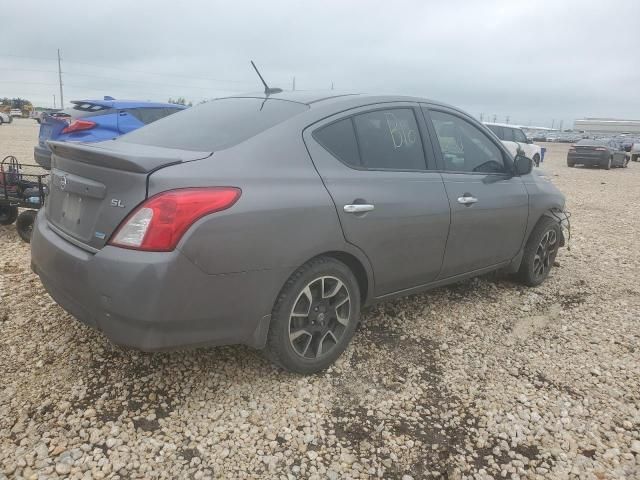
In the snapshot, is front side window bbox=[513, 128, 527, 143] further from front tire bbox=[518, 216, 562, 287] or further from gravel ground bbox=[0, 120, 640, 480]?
gravel ground bbox=[0, 120, 640, 480]

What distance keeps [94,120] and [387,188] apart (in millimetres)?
6122

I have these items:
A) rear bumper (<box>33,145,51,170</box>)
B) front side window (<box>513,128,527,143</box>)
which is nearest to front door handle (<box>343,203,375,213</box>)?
rear bumper (<box>33,145,51,170</box>)

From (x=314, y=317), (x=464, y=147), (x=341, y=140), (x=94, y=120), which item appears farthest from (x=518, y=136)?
(x=314, y=317)

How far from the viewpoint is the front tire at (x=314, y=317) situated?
273 cm

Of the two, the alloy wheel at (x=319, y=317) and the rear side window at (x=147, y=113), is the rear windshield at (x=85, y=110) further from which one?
the alloy wheel at (x=319, y=317)

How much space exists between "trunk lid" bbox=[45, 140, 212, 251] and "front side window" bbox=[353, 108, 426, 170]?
41.4 inches

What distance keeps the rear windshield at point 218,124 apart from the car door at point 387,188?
276 millimetres

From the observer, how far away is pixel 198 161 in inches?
96.8

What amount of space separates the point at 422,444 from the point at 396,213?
1329 mm

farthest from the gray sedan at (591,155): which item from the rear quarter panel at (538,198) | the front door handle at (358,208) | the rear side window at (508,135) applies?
the front door handle at (358,208)

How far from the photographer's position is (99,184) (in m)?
2.50

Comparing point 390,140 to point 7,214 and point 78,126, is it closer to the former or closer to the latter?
point 7,214

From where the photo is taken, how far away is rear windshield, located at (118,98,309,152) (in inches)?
110

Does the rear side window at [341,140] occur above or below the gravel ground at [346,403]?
above
